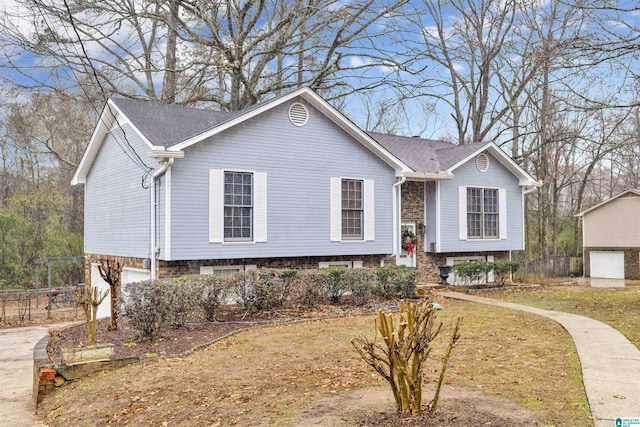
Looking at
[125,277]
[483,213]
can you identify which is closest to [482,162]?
[483,213]

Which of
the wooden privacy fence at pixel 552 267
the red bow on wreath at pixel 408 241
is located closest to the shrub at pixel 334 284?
the red bow on wreath at pixel 408 241

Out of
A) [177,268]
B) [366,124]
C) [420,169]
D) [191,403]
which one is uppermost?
[366,124]

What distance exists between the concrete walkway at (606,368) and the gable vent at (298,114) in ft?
27.3

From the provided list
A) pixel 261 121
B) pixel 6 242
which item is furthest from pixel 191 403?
pixel 6 242

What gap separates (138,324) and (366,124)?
74.5 feet

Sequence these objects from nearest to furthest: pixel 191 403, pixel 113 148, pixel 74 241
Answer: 1. pixel 191 403
2. pixel 113 148
3. pixel 74 241

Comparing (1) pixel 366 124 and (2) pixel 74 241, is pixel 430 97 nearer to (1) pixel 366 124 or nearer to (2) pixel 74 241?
(1) pixel 366 124

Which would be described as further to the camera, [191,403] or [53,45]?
[53,45]

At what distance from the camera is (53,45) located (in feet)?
62.0

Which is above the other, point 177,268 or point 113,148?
point 113,148

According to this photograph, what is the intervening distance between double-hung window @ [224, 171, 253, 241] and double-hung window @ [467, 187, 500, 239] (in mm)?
8984

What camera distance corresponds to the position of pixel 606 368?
7.12m

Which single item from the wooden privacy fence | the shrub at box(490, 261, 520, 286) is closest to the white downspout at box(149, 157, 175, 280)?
the shrub at box(490, 261, 520, 286)

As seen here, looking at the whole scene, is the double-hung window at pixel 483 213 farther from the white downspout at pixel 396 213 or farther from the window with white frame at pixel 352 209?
the window with white frame at pixel 352 209
